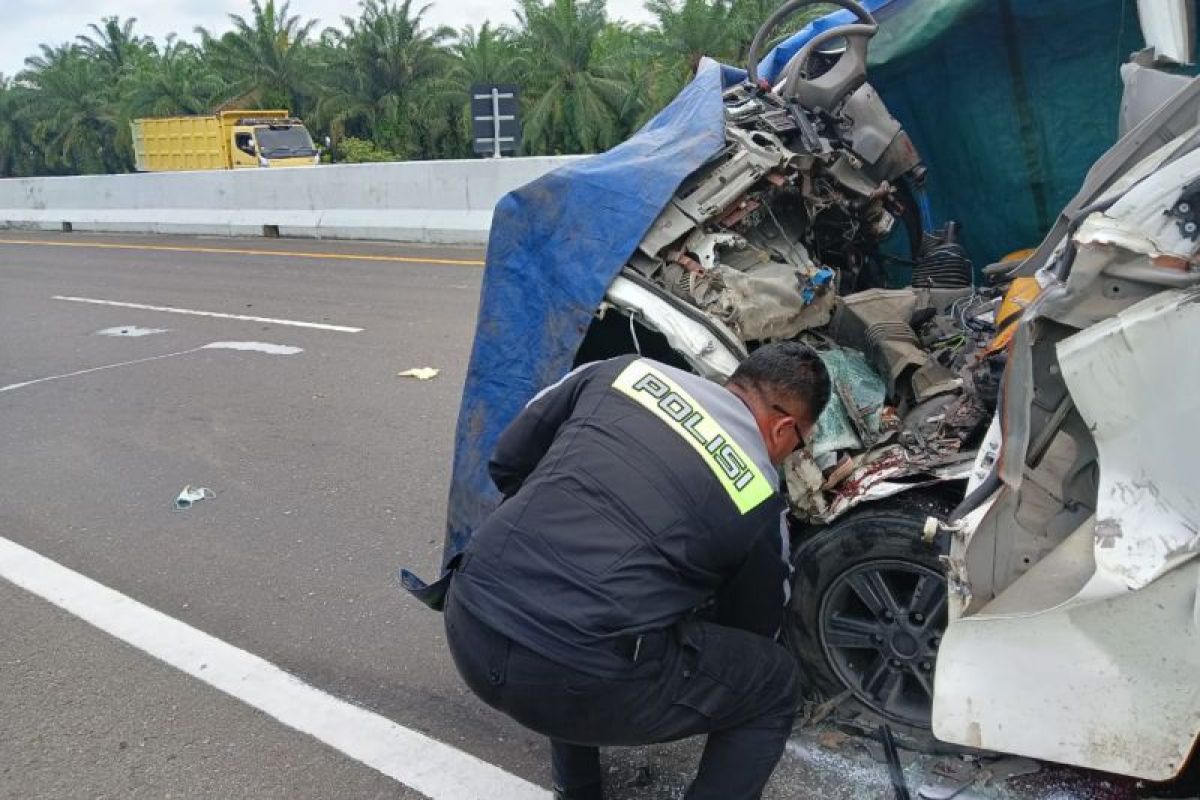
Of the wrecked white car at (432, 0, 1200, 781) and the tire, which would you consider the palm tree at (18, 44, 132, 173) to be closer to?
the wrecked white car at (432, 0, 1200, 781)

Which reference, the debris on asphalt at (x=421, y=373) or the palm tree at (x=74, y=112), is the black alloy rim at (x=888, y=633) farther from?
the palm tree at (x=74, y=112)

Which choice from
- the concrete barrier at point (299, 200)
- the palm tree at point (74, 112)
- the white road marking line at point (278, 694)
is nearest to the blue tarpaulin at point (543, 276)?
the white road marking line at point (278, 694)

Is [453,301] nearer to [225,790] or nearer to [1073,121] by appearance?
[1073,121]

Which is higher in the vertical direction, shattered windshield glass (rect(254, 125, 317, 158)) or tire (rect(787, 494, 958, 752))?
shattered windshield glass (rect(254, 125, 317, 158))

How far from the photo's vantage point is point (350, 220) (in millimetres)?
16703

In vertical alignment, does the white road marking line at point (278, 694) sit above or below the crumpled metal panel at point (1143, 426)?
below

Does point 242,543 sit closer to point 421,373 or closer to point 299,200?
point 421,373

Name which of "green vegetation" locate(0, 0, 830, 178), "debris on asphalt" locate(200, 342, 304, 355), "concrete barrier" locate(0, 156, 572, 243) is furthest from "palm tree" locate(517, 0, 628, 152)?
"debris on asphalt" locate(200, 342, 304, 355)

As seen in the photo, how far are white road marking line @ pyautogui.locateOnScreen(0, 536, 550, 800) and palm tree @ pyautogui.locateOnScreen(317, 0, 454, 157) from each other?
2968cm

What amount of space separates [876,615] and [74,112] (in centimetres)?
4652

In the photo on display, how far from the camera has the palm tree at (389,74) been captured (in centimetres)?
3219

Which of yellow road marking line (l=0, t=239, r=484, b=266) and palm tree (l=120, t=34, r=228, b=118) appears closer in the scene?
yellow road marking line (l=0, t=239, r=484, b=266)

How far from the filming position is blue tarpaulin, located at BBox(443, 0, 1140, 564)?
351 cm

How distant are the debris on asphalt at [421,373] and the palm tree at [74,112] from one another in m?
39.2
